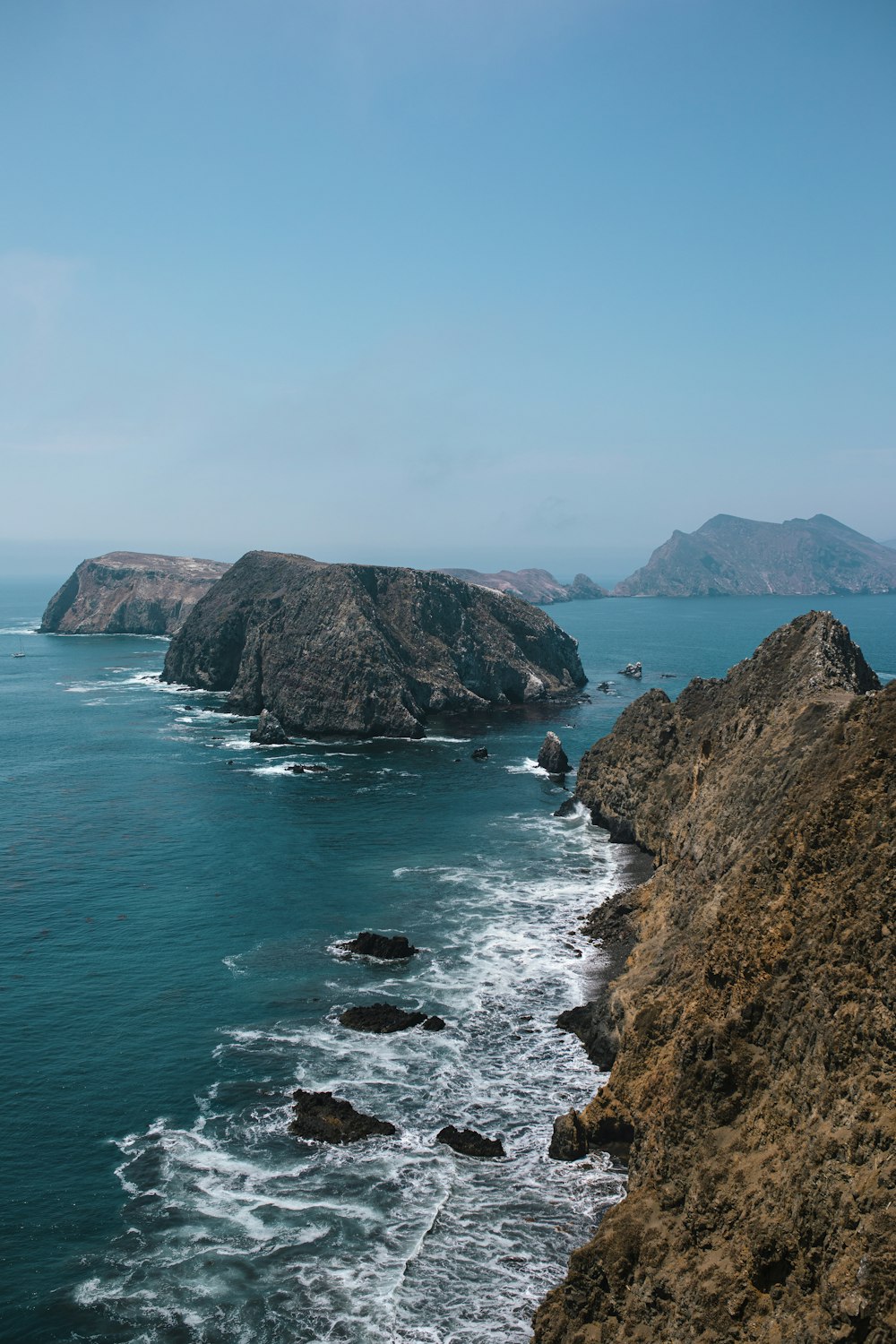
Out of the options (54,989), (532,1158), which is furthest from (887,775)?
(54,989)

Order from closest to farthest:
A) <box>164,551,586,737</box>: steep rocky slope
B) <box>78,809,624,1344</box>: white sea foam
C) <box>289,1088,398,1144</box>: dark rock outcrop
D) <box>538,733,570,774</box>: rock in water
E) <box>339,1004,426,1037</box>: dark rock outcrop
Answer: <box>78,809,624,1344</box>: white sea foam → <box>289,1088,398,1144</box>: dark rock outcrop → <box>339,1004,426,1037</box>: dark rock outcrop → <box>538,733,570,774</box>: rock in water → <box>164,551,586,737</box>: steep rocky slope

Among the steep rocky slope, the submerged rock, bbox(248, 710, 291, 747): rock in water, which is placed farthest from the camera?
the steep rocky slope

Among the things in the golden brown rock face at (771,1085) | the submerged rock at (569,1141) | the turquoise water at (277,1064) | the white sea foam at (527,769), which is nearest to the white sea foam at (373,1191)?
the turquoise water at (277,1064)

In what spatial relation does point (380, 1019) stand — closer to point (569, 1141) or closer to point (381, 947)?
point (381, 947)

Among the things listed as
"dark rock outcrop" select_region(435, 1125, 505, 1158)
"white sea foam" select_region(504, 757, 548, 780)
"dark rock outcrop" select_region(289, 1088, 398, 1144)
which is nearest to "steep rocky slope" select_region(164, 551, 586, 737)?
"white sea foam" select_region(504, 757, 548, 780)

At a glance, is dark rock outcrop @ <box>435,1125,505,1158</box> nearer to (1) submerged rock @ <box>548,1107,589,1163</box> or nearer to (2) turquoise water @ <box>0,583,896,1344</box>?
(2) turquoise water @ <box>0,583,896,1344</box>

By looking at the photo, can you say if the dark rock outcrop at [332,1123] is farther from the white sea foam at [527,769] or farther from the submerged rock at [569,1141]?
the white sea foam at [527,769]

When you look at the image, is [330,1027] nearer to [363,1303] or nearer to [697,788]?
[363,1303]
